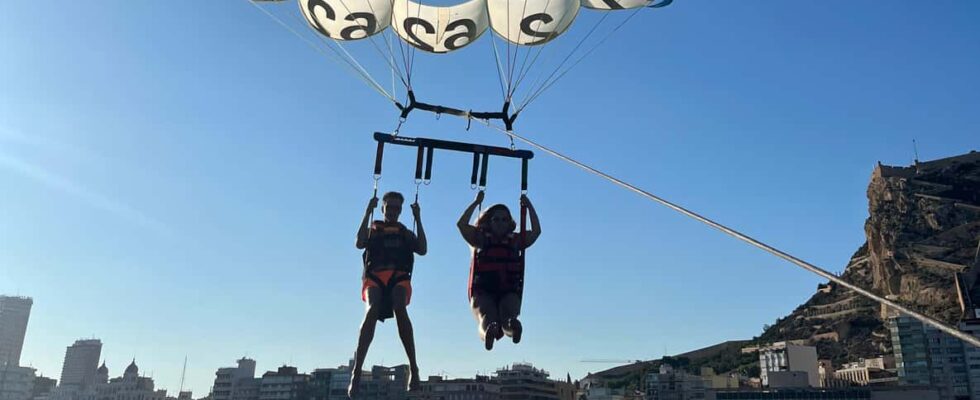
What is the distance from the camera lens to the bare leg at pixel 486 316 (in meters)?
10.6

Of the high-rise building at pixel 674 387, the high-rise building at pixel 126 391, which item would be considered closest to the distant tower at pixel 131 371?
the high-rise building at pixel 126 391

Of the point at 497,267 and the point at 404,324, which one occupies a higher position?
the point at 497,267

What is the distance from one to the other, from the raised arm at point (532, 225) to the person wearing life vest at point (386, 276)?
1.62 m

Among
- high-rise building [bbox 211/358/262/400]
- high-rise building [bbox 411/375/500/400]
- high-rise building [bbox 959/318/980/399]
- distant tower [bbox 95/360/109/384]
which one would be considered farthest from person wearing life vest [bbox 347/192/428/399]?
distant tower [bbox 95/360/109/384]

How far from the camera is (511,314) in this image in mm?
10953

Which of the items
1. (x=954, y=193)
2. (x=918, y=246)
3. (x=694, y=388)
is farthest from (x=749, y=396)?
(x=954, y=193)

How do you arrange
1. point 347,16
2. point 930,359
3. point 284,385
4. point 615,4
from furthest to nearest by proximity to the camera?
1. point 284,385
2. point 930,359
3. point 615,4
4. point 347,16

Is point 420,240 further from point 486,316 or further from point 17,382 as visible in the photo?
point 17,382

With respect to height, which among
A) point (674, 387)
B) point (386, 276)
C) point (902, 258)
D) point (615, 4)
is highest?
point (902, 258)

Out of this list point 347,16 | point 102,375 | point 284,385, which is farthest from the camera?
point 102,375

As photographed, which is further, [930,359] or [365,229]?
[930,359]

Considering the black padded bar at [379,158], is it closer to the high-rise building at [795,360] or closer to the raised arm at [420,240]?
the raised arm at [420,240]

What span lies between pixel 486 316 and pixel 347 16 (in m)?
7.98

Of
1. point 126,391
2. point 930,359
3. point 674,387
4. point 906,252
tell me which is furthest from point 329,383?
point 906,252
